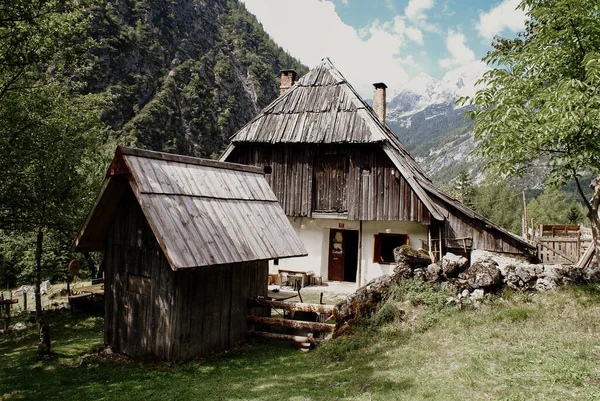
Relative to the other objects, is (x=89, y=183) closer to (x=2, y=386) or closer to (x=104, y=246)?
(x=104, y=246)

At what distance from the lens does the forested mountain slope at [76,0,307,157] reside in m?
63.5

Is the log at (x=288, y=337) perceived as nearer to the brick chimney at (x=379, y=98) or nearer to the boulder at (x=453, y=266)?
the boulder at (x=453, y=266)

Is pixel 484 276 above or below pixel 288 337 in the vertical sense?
above

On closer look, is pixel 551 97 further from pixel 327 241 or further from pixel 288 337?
pixel 327 241

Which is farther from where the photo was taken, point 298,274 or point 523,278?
point 298,274

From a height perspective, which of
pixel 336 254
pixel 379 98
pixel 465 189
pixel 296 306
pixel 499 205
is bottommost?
pixel 296 306

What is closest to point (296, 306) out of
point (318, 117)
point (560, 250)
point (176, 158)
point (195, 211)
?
point (195, 211)

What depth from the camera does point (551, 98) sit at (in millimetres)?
7793

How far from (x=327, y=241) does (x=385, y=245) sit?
2.75m

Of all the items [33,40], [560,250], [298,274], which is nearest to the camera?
[33,40]

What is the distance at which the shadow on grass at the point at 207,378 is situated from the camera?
23.1ft

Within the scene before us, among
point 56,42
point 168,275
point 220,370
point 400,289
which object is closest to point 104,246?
point 168,275

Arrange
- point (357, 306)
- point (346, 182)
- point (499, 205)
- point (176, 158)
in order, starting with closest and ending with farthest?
point (357, 306)
point (176, 158)
point (346, 182)
point (499, 205)

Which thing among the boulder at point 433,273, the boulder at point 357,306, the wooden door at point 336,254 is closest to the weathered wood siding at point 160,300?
the boulder at point 357,306
